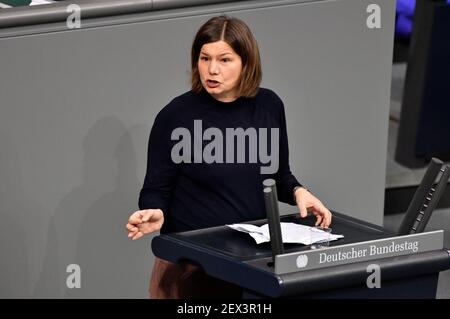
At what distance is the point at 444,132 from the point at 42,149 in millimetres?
2726

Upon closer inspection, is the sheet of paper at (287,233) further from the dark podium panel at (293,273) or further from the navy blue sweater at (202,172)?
the navy blue sweater at (202,172)

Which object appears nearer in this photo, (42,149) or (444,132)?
(42,149)

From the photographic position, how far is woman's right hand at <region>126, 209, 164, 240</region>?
353 cm

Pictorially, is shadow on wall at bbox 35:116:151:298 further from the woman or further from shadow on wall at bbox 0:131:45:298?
the woman

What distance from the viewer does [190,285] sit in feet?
12.1

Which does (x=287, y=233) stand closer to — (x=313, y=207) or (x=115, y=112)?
(x=313, y=207)

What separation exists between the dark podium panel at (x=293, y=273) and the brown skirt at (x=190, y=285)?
11cm

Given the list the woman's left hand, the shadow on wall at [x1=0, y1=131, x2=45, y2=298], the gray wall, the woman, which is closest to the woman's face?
the woman

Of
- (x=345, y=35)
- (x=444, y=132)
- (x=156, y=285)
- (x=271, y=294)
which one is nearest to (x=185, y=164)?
(x=156, y=285)

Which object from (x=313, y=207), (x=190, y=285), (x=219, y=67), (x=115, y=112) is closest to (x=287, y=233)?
(x=313, y=207)

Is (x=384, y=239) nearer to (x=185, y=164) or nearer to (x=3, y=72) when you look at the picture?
(x=185, y=164)

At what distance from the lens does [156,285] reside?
3.78 m

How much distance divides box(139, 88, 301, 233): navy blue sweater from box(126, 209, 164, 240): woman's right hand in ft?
0.39

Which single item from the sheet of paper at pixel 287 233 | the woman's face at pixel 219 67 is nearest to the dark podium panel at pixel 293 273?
the sheet of paper at pixel 287 233
